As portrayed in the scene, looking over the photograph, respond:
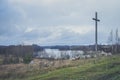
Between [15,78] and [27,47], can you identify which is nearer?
[15,78]

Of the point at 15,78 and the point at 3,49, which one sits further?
the point at 3,49

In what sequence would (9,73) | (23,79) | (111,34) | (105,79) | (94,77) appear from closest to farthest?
1. (105,79)
2. (94,77)
3. (23,79)
4. (9,73)
5. (111,34)

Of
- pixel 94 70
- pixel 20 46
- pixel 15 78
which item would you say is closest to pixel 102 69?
pixel 94 70

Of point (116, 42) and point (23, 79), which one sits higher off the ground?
point (116, 42)

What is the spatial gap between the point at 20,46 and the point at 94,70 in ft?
305

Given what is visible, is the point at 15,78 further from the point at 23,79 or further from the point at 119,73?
the point at 119,73

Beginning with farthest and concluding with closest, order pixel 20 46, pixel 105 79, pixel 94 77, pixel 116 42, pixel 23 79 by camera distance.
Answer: pixel 20 46
pixel 116 42
pixel 23 79
pixel 94 77
pixel 105 79

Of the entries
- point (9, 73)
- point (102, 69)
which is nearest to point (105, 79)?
point (102, 69)

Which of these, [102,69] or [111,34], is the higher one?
[111,34]

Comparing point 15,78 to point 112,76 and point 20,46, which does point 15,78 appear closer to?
point 112,76

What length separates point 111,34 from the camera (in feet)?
305

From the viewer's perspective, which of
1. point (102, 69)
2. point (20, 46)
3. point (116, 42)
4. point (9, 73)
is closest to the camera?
point (102, 69)

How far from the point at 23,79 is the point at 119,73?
17.6 metres

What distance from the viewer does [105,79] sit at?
109 feet
